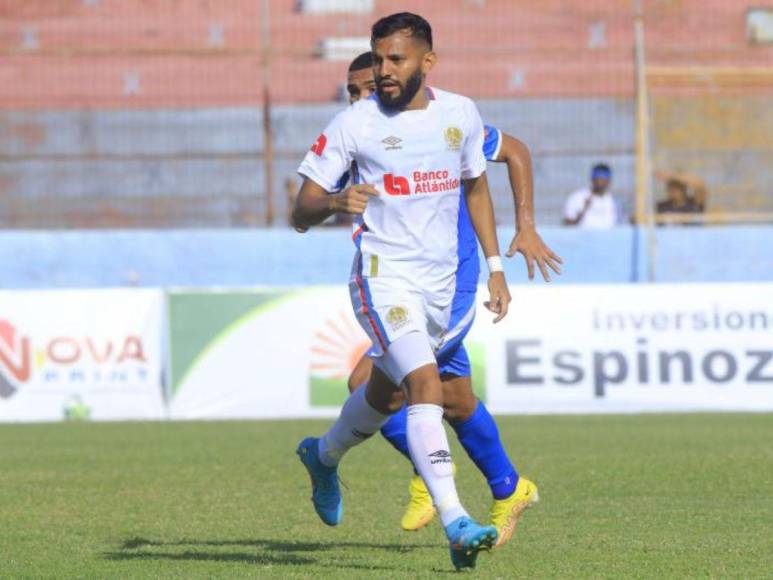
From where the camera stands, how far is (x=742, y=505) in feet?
27.9

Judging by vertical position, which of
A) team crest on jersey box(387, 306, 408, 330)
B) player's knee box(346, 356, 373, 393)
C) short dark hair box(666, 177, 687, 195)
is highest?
short dark hair box(666, 177, 687, 195)

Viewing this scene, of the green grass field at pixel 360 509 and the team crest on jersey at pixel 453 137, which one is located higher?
the team crest on jersey at pixel 453 137

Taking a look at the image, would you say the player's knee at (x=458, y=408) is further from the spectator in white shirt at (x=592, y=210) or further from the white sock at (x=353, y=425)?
the spectator in white shirt at (x=592, y=210)

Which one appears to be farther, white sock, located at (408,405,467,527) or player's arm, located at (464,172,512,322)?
player's arm, located at (464,172,512,322)

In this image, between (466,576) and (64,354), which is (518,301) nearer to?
(64,354)

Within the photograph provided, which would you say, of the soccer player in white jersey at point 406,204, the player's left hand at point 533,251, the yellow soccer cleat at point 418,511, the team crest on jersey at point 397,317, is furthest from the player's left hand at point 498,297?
the yellow soccer cleat at point 418,511

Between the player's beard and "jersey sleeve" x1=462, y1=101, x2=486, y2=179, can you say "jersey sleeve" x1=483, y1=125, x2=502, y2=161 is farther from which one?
the player's beard

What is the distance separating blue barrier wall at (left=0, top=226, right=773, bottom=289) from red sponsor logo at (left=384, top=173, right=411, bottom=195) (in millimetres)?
13851

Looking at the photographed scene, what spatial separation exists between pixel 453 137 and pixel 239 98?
48.0ft

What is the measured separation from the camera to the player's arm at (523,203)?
6746mm

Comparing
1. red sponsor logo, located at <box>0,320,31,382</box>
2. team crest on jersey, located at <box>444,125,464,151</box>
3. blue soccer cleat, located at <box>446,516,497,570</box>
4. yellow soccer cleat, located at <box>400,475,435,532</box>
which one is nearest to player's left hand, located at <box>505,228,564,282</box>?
team crest on jersey, located at <box>444,125,464,151</box>

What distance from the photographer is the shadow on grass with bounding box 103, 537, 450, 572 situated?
6.68 meters

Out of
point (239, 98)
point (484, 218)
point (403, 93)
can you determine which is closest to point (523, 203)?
point (484, 218)

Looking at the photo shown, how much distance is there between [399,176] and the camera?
6371mm
